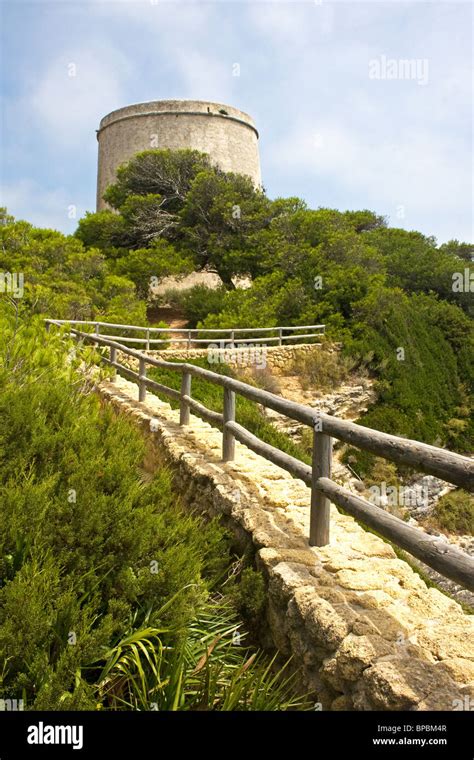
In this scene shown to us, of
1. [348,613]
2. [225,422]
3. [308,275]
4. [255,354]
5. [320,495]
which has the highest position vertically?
[308,275]

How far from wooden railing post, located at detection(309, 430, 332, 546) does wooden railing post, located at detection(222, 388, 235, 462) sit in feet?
4.73

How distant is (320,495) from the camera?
2949mm

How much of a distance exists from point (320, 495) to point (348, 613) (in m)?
0.67

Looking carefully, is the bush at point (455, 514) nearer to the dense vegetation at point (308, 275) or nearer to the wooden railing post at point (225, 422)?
the dense vegetation at point (308, 275)

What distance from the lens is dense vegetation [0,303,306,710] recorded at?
7.00ft

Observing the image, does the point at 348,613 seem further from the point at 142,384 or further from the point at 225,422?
the point at 142,384

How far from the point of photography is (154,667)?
229cm

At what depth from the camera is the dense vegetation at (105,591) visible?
213 cm

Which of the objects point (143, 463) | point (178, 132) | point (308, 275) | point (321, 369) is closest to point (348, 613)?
point (143, 463)

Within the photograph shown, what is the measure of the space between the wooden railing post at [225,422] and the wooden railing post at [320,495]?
1442 mm

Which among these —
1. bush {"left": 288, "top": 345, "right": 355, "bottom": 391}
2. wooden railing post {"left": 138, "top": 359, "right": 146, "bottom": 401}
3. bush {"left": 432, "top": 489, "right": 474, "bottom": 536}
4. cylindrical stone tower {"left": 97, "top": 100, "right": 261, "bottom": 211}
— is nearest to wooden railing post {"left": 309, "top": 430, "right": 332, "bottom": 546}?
wooden railing post {"left": 138, "top": 359, "right": 146, "bottom": 401}

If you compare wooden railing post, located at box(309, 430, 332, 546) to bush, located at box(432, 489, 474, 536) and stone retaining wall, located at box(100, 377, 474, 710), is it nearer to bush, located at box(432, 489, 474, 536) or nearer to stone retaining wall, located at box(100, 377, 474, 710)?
stone retaining wall, located at box(100, 377, 474, 710)

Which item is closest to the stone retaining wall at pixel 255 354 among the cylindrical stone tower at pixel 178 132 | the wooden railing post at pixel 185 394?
the wooden railing post at pixel 185 394
